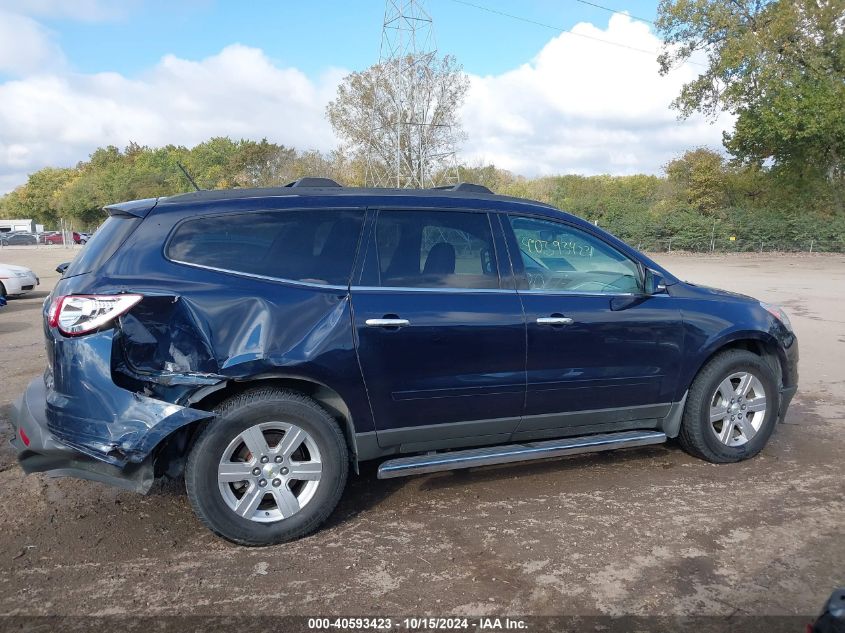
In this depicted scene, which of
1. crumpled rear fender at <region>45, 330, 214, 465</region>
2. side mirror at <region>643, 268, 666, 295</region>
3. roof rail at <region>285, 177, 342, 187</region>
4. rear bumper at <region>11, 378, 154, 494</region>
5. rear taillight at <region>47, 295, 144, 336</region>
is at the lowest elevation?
rear bumper at <region>11, 378, 154, 494</region>

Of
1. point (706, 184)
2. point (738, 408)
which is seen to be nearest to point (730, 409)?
point (738, 408)

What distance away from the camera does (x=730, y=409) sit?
4.91 m

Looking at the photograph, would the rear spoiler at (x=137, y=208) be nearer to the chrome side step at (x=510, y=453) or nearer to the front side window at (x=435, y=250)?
the front side window at (x=435, y=250)

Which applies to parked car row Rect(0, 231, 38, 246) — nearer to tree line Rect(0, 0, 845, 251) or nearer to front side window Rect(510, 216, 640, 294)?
tree line Rect(0, 0, 845, 251)

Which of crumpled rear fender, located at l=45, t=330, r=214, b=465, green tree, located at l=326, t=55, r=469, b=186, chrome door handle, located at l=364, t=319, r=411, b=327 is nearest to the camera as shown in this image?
crumpled rear fender, located at l=45, t=330, r=214, b=465

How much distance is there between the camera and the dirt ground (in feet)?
10.5

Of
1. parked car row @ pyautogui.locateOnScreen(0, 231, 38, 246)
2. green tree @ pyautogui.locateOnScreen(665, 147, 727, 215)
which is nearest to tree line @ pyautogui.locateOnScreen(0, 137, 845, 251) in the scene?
green tree @ pyautogui.locateOnScreen(665, 147, 727, 215)

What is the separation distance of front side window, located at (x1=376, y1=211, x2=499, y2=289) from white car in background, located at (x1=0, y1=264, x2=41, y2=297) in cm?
1417

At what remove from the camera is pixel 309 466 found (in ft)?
12.4

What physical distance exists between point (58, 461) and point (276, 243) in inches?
64.2

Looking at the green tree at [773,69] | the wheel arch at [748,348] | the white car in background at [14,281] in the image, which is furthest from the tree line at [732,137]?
the wheel arch at [748,348]

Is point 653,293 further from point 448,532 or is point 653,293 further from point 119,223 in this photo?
→ point 119,223

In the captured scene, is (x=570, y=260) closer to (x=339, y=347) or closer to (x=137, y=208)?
(x=339, y=347)

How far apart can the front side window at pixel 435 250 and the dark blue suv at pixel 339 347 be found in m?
0.01
